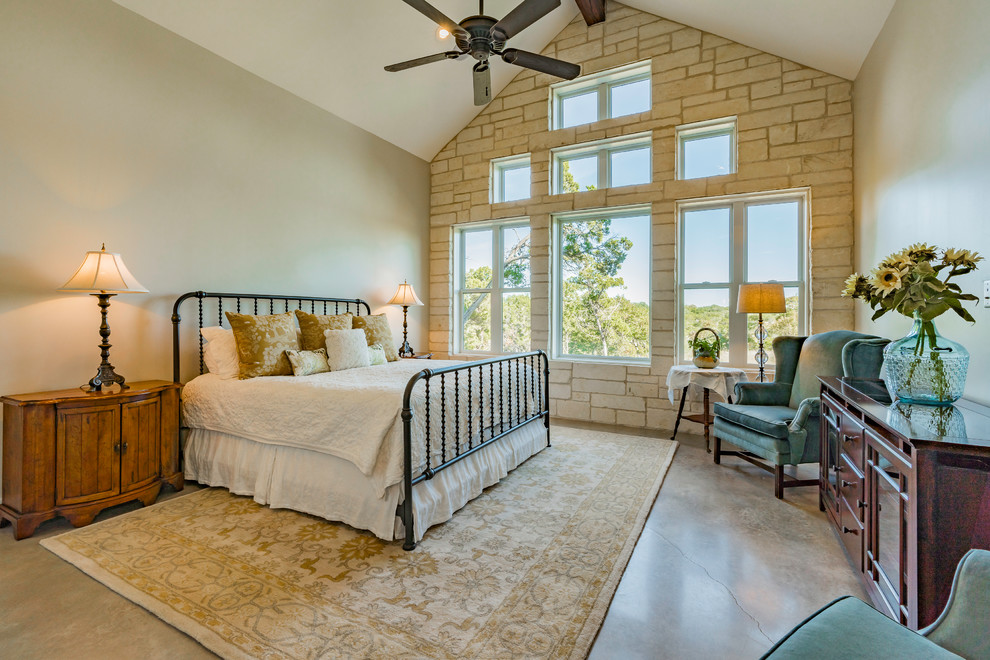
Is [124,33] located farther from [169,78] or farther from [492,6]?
[492,6]

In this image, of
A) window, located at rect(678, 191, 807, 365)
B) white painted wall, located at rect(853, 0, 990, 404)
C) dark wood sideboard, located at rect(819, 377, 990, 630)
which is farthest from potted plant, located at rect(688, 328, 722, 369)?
dark wood sideboard, located at rect(819, 377, 990, 630)

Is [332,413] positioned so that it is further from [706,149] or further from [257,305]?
[706,149]

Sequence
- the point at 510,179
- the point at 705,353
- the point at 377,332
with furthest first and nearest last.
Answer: the point at 510,179
the point at 377,332
the point at 705,353

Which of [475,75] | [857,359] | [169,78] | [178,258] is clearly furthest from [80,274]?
[857,359]

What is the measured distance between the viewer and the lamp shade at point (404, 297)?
16.3 feet

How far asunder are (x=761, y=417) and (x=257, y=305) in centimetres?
396

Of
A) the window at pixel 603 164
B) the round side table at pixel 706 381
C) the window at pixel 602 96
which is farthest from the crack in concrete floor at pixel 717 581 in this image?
the window at pixel 602 96

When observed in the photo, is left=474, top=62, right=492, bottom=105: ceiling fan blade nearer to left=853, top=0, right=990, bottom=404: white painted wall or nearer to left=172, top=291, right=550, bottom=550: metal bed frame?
left=172, top=291, right=550, bottom=550: metal bed frame

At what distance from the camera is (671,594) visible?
73.2 inches

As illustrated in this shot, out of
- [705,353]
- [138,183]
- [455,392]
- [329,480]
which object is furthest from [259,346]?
[705,353]

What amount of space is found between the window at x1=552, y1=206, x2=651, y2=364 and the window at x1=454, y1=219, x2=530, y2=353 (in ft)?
1.47

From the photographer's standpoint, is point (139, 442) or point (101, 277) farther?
point (139, 442)

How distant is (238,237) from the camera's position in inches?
145

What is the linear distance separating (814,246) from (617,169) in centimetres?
202
